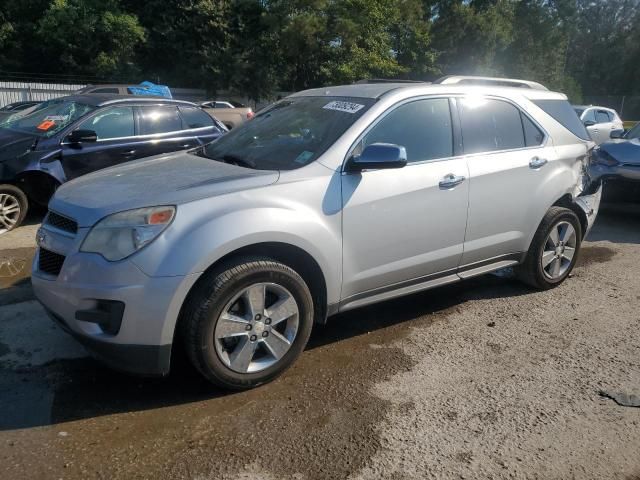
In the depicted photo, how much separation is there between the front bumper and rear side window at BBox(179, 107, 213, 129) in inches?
A: 200

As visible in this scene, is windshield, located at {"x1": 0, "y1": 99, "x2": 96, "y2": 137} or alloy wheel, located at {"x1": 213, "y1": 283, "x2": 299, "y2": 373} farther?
windshield, located at {"x1": 0, "y1": 99, "x2": 96, "y2": 137}

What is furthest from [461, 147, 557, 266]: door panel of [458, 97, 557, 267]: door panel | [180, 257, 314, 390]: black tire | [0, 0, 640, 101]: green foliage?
[0, 0, 640, 101]: green foliage

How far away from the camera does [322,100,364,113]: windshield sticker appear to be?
382cm

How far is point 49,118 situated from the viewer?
709 cm

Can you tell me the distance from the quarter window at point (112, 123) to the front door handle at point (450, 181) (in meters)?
4.73

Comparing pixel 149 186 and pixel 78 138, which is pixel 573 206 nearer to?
pixel 149 186

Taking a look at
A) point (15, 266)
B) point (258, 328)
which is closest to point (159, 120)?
point (15, 266)

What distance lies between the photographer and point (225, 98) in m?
34.2

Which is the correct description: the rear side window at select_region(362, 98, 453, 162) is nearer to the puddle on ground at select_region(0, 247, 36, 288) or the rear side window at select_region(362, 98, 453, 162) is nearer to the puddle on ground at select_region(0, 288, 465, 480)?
the puddle on ground at select_region(0, 288, 465, 480)

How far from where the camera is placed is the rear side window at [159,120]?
7.33 meters

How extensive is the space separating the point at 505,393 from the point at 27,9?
3748cm

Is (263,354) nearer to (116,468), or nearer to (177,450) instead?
(177,450)

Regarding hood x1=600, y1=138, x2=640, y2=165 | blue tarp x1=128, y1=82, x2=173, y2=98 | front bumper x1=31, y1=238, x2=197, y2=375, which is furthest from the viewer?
blue tarp x1=128, y1=82, x2=173, y2=98

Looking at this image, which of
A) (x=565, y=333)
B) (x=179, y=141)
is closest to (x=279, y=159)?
(x=565, y=333)
